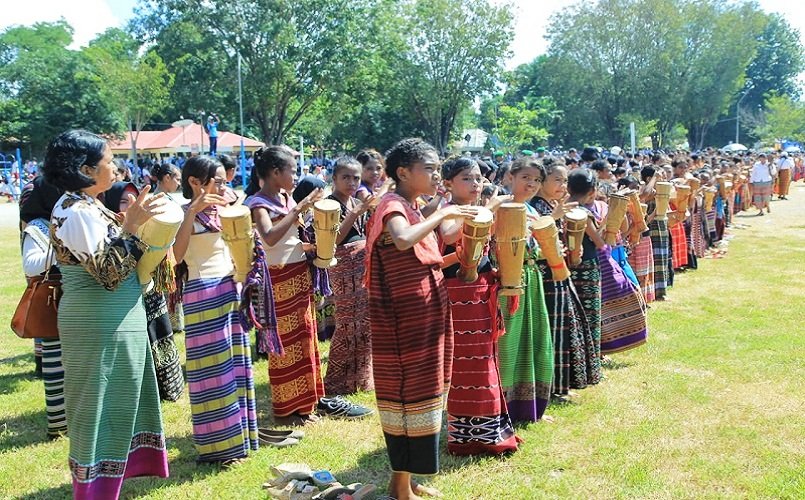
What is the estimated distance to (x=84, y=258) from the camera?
303cm

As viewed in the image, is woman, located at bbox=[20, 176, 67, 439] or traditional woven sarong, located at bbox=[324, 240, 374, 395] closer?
woman, located at bbox=[20, 176, 67, 439]

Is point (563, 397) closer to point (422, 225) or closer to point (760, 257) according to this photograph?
point (422, 225)

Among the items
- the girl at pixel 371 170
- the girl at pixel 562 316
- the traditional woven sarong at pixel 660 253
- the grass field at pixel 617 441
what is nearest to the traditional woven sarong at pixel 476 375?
the grass field at pixel 617 441

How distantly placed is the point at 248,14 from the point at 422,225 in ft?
86.3

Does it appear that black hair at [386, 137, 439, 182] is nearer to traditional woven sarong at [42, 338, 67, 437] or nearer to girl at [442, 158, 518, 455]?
girl at [442, 158, 518, 455]

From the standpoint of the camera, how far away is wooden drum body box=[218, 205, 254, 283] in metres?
3.85

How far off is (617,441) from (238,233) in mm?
2727

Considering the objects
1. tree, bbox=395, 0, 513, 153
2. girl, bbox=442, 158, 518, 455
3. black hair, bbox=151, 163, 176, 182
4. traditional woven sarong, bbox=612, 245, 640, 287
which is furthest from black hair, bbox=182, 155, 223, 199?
tree, bbox=395, 0, 513, 153

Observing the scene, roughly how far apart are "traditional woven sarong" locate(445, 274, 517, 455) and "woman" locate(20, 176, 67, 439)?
2594 millimetres

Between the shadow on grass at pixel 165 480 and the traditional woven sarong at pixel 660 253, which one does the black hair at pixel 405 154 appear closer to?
the shadow on grass at pixel 165 480

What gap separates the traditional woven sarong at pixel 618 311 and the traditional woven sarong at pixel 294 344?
→ 2542 millimetres

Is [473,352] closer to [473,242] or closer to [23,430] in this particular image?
[473,242]

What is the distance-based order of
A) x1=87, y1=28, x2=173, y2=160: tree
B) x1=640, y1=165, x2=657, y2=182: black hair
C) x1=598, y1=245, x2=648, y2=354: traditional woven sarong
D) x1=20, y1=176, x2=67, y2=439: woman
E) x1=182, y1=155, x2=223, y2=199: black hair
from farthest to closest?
x1=87, y1=28, x2=173, y2=160: tree → x1=640, y1=165, x2=657, y2=182: black hair → x1=598, y1=245, x2=648, y2=354: traditional woven sarong → x1=20, y1=176, x2=67, y2=439: woman → x1=182, y1=155, x2=223, y2=199: black hair

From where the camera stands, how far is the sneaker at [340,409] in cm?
504
